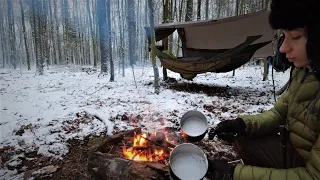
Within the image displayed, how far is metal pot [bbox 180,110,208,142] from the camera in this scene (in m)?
1.93

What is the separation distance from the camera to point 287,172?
1.16 metres

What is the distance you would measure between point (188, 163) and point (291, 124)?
2.45 ft

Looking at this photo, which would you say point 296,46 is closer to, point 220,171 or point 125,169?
point 220,171

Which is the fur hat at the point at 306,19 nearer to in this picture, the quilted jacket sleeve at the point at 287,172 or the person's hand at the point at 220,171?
the quilted jacket sleeve at the point at 287,172

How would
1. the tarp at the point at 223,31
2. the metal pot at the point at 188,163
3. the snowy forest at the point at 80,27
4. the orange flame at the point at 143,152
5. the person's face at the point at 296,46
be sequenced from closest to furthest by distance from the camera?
the person's face at the point at 296,46, the metal pot at the point at 188,163, the orange flame at the point at 143,152, the tarp at the point at 223,31, the snowy forest at the point at 80,27

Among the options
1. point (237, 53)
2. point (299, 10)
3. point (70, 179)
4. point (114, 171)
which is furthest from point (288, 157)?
point (237, 53)

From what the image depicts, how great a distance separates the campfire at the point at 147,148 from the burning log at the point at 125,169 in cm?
28

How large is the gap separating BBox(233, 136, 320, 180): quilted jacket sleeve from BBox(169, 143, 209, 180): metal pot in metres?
0.21

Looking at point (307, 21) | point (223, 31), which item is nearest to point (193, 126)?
point (307, 21)

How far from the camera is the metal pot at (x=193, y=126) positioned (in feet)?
6.33

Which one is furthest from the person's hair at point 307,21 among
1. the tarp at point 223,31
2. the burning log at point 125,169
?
the tarp at point 223,31

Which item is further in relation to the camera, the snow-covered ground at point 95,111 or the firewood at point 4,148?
the snow-covered ground at point 95,111

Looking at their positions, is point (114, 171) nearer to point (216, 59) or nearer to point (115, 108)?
point (115, 108)

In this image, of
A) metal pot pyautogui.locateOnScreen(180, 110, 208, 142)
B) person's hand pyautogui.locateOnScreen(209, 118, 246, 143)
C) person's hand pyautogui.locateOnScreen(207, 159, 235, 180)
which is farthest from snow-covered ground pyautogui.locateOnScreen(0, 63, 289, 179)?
person's hand pyautogui.locateOnScreen(207, 159, 235, 180)
